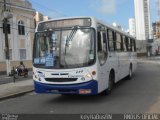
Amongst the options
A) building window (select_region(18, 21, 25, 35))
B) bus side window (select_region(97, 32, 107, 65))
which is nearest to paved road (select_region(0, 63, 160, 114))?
bus side window (select_region(97, 32, 107, 65))

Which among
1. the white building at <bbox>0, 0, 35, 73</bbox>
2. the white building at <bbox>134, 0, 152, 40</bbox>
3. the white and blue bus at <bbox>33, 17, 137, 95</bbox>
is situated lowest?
the white and blue bus at <bbox>33, 17, 137, 95</bbox>

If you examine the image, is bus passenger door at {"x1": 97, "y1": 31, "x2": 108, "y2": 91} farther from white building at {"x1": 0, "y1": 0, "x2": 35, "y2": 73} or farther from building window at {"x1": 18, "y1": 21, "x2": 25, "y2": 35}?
building window at {"x1": 18, "y1": 21, "x2": 25, "y2": 35}

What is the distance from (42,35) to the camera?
12.3m

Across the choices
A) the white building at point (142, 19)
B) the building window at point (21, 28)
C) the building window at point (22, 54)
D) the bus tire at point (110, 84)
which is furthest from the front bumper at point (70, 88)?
the white building at point (142, 19)

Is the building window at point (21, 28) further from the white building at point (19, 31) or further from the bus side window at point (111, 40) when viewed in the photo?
the bus side window at point (111, 40)

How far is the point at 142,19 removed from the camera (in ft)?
326

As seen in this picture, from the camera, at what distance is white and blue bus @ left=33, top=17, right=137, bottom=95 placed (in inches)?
449

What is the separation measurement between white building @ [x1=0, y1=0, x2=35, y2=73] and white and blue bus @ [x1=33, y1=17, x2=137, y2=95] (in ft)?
108

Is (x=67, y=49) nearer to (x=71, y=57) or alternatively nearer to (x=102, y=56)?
(x=71, y=57)

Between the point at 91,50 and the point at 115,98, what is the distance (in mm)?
2077

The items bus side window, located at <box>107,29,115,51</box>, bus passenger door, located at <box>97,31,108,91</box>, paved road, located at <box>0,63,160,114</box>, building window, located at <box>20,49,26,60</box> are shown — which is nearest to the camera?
paved road, located at <box>0,63,160,114</box>

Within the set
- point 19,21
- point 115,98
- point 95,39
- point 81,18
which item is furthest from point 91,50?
point 19,21

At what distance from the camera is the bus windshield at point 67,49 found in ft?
37.7

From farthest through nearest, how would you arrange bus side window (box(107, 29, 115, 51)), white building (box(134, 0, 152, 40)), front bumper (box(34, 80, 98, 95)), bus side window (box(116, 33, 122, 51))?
white building (box(134, 0, 152, 40)), bus side window (box(116, 33, 122, 51)), bus side window (box(107, 29, 115, 51)), front bumper (box(34, 80, 98, 95))
